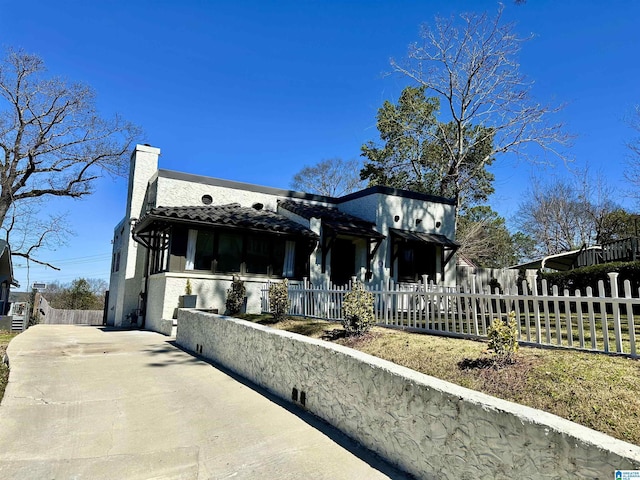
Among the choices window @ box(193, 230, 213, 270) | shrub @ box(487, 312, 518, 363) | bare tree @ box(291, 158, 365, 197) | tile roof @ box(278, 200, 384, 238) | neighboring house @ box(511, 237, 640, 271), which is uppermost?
bare tree @ box(291, 158, 365, 197)

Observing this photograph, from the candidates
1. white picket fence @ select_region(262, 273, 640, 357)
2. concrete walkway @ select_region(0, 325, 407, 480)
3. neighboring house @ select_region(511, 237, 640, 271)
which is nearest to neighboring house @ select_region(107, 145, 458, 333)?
white picket fence @ select_region(262, 273, 640, 357)

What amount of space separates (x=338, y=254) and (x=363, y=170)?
55.4 feet

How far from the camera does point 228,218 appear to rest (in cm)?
1373

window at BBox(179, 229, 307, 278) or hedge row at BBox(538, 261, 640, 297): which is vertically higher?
window at BBox(179, 229, 307, 278)

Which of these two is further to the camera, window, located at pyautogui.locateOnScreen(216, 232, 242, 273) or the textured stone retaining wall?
window, located at pyautogui.locateOnScreen(216, 232, 242, 273)

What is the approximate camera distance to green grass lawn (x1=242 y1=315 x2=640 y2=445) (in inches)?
124

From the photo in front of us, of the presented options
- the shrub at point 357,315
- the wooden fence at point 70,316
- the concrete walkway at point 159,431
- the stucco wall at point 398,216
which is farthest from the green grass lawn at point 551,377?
the wooden fence at point 70,316

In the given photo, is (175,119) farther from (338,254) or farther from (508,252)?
(508,252)

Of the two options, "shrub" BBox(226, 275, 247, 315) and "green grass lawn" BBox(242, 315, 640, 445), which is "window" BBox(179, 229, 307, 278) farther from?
"green grass lawn" BBox(242, 315, 640, 445)

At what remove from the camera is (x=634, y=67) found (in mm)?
16438

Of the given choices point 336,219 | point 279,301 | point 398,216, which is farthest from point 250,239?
point 398,216

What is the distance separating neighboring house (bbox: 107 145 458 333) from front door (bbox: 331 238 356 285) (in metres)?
0.04

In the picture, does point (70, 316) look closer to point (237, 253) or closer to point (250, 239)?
point (237, 253)

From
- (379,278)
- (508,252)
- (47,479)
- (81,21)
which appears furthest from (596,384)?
(508,252)
